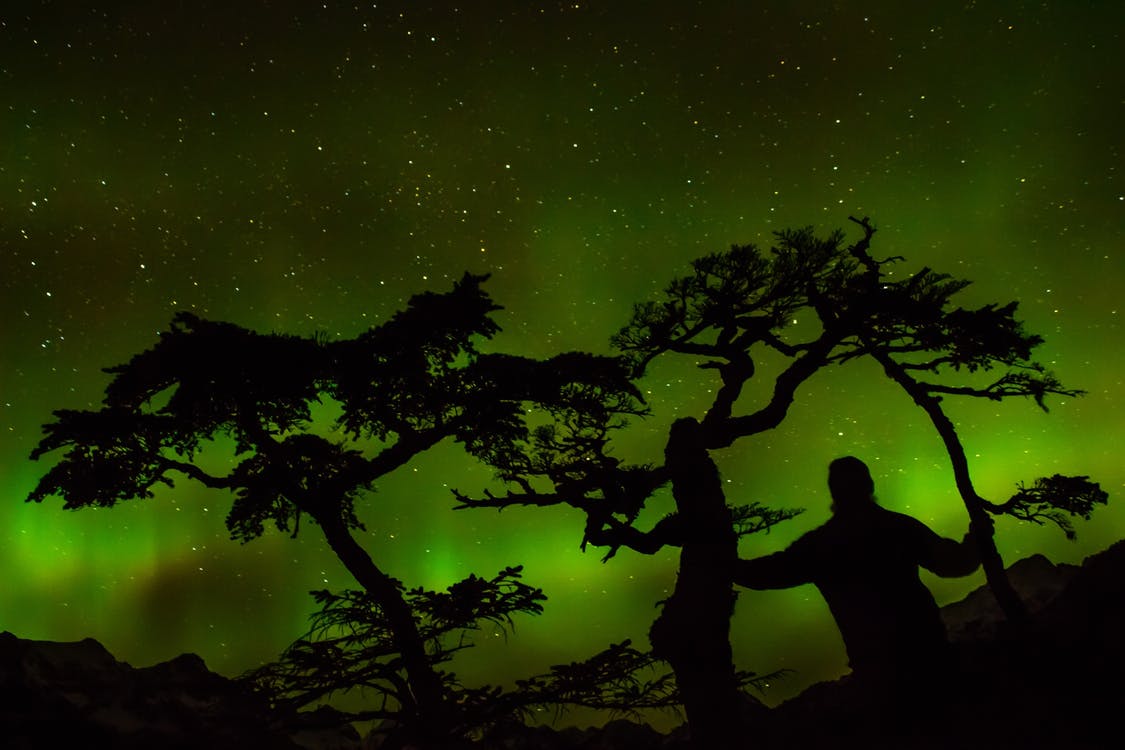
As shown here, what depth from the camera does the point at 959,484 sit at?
7.25 metres

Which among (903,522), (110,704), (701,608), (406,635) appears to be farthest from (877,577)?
(110,704)

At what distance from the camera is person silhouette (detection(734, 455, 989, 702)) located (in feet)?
18.2

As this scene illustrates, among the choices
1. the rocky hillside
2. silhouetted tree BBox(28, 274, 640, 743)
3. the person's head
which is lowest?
the rocky hillside

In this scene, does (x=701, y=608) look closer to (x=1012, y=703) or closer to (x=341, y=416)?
(x=1012, y=703)

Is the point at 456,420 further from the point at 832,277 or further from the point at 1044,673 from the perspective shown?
the point at 1044,673

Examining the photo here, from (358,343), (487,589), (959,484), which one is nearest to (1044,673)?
(959,484)

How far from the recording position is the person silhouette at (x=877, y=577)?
5.55 metres

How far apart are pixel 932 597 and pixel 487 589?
554cm

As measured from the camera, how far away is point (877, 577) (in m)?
5.77

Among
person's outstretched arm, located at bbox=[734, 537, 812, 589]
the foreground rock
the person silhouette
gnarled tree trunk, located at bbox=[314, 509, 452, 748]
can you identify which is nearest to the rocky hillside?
the foreground rock

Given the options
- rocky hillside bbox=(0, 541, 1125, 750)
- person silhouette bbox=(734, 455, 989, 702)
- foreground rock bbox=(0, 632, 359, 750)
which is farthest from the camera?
foreground rock bbox=(0, 632, 359, 750)

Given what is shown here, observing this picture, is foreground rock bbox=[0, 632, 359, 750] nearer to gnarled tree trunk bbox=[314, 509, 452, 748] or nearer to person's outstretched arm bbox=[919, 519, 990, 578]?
gnarled tree trunk bbox=[314, 509, 452, 748]

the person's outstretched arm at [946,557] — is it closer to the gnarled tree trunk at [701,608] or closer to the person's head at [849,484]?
the person's head at [849,484]

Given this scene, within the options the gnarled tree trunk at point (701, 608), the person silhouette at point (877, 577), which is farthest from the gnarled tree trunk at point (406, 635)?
the person silhouette at point (877, 577)
